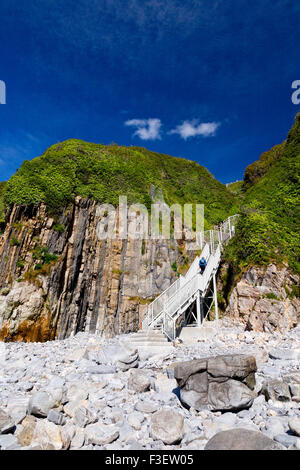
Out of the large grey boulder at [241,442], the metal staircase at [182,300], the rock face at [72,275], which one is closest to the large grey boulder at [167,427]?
the large grey boulder at [241,442]

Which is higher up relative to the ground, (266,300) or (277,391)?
(266,300)

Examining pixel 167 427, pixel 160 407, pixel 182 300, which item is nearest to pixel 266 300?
pixel 182 300

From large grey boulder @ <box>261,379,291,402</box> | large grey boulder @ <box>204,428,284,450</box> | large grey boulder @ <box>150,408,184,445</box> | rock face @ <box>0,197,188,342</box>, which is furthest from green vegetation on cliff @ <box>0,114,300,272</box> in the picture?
large grey boulder @ <box>204,428,284,450</box>

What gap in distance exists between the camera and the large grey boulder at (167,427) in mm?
3211

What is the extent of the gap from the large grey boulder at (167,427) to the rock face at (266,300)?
717 centimetres

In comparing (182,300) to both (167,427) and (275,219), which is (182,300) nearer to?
(275,219)

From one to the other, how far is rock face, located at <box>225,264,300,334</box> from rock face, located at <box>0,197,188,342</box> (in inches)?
257

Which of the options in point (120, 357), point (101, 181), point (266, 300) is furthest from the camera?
point (101, 181)

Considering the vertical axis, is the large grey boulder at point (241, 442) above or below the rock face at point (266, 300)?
below

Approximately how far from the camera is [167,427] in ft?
11.0

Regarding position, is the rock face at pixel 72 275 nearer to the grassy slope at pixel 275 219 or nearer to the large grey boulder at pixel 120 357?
the grassy slope at pixel 275 219

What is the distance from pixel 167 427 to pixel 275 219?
518 inches
